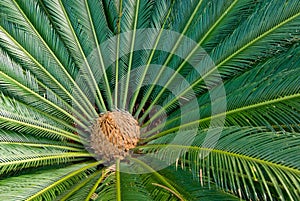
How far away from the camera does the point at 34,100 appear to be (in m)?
3.07

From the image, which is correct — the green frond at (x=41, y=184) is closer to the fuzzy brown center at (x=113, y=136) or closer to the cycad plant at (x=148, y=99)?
the cycad plant at (x=148, y=99)

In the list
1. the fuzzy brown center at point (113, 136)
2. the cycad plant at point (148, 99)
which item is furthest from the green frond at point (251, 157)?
the fuzzy brown center at point (113, 136)

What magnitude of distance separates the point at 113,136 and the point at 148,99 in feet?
2.34

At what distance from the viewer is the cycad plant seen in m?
2.22

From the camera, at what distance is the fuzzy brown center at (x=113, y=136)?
292 cm

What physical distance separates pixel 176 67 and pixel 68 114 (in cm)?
99

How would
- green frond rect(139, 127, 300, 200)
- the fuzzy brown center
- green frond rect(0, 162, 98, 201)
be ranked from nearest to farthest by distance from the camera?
green frond rect(139, 127, 300, 200) → green frond rect(0, 162, 98, 201) → the fuzzy brown center

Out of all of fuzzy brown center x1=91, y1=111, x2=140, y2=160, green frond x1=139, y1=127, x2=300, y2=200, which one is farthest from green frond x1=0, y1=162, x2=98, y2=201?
green frond x1=139, y1=127, x2=300, y2=200

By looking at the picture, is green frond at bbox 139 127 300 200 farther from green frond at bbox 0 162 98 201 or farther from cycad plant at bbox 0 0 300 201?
green frond at bbox 0 162 98 201

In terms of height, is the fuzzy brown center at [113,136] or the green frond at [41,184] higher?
the fuzzy brown center at [113,136]

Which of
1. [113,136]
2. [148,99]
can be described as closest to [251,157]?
[113,136]

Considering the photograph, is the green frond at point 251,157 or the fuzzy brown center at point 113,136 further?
the fuzzy brown center at point 113,136

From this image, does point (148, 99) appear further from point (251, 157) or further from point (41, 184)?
point (251, 157)

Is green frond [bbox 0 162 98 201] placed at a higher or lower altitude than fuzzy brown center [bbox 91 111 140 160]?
lower
